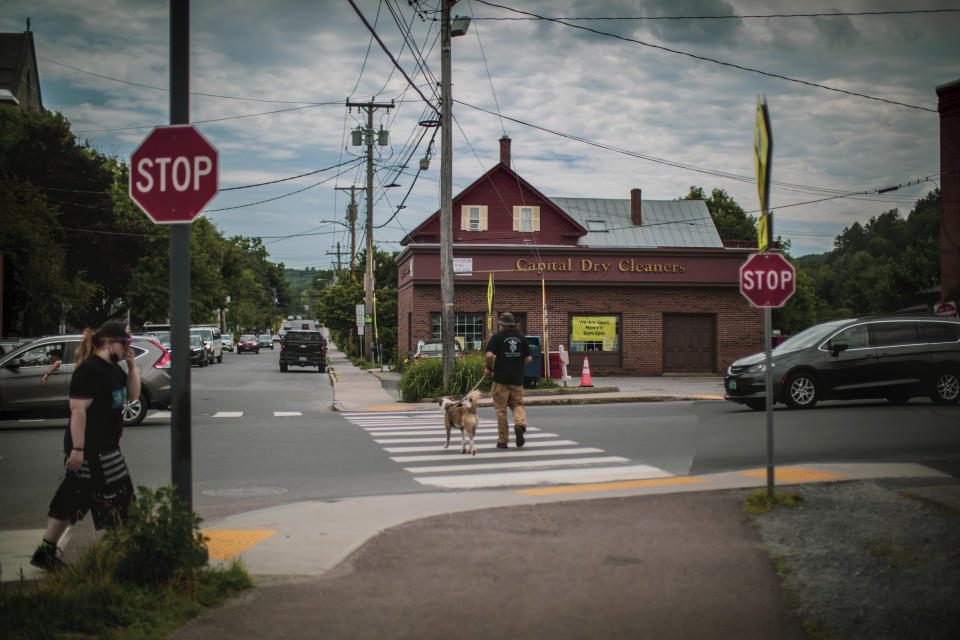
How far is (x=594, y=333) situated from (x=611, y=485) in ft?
84.9

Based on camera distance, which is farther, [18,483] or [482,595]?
[18,483]

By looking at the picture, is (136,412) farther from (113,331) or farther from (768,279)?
(768,279)

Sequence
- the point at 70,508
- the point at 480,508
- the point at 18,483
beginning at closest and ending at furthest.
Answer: the point at 70,508 < the point at 480,508 < the point at 18,483

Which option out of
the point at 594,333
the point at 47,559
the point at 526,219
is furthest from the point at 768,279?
the point at 526,219

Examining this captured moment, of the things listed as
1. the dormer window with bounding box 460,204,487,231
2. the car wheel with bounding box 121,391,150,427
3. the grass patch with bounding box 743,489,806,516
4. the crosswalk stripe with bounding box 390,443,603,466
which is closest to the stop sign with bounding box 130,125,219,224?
the grass patch with bounding box 743,489,806,516

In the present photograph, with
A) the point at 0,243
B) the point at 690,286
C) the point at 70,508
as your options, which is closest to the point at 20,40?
the point at 0,243

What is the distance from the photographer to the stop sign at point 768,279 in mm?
8375

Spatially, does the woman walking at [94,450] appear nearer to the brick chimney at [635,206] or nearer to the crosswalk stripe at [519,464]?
the crosswalk stripe at [519,464]

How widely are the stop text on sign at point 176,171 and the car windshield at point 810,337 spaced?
13.1m

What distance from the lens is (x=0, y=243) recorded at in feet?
91.5

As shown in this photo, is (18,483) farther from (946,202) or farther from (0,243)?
(946,202)

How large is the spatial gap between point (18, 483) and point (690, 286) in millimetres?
29711

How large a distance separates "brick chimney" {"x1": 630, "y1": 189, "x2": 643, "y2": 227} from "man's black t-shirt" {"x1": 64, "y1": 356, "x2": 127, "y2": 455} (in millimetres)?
37608

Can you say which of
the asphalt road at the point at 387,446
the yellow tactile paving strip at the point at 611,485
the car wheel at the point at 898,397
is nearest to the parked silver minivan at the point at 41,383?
the asphalt road at the point at 387,446
